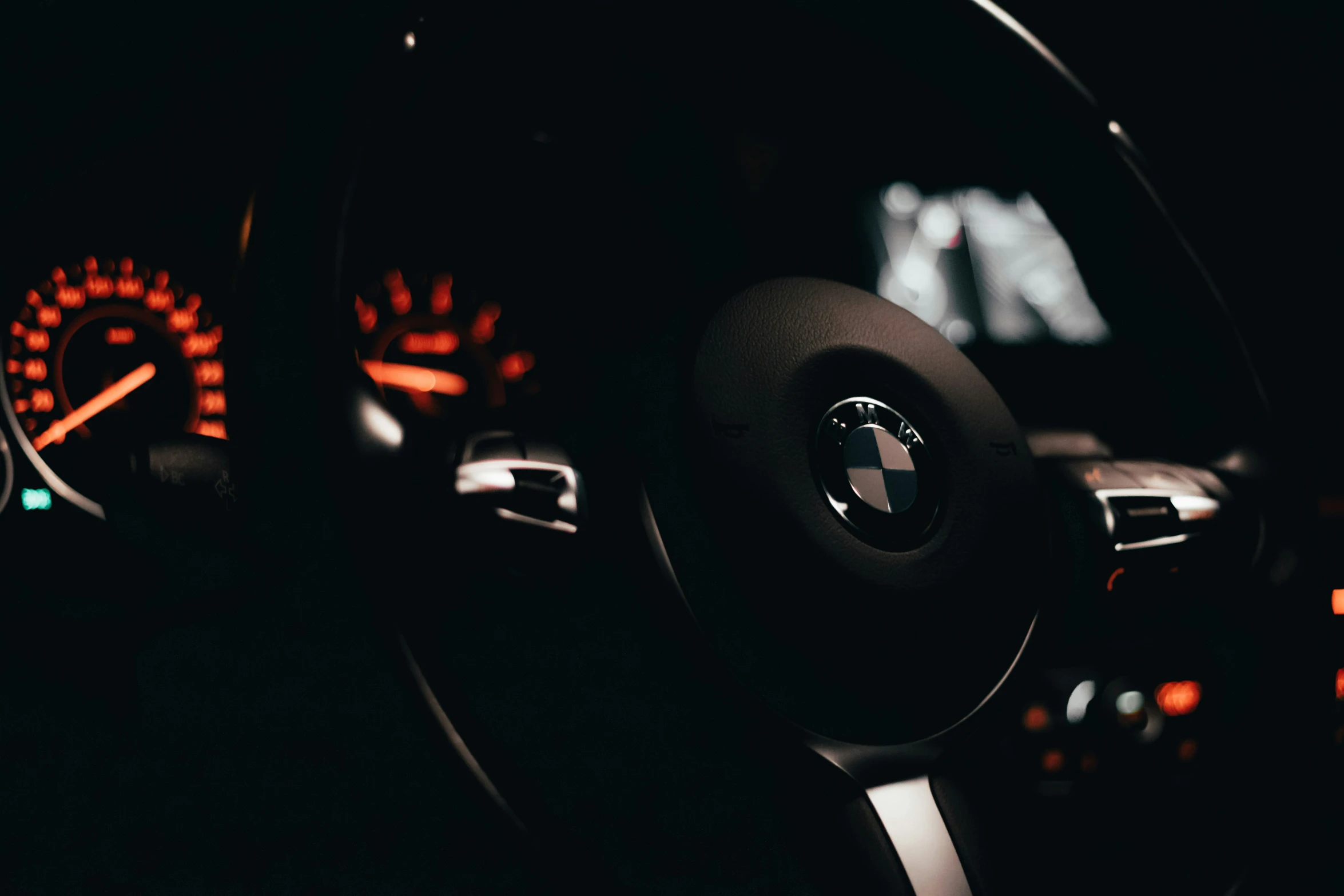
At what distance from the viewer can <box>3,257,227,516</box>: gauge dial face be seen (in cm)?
132

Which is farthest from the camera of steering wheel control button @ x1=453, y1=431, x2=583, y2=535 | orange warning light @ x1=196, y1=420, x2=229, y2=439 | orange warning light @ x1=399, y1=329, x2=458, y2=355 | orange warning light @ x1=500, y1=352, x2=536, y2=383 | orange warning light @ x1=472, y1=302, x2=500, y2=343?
orange warning light @ x1=196, y1=420, x2=229, y2=439

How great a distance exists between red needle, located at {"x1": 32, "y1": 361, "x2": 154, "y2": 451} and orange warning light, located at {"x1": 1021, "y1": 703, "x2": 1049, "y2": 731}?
43.9 inches

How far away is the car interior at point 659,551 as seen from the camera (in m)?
0.34

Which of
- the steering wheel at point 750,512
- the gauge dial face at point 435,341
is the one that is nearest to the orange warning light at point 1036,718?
the steering wheel at point 750,512

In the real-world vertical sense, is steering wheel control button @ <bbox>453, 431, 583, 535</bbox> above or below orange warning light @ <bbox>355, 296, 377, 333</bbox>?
below

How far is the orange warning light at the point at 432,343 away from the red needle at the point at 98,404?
39 cm

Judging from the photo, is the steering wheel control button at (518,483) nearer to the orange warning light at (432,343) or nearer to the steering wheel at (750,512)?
the steering wheel at (750,512)

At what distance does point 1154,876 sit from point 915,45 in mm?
436

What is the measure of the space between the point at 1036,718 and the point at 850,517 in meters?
0.21

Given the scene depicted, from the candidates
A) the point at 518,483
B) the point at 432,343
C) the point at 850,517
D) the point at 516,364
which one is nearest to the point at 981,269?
the point at 432,343

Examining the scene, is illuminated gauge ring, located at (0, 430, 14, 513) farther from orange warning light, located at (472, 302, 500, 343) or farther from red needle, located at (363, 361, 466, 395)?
orange warning light, located at (472, 302, 500, 343)

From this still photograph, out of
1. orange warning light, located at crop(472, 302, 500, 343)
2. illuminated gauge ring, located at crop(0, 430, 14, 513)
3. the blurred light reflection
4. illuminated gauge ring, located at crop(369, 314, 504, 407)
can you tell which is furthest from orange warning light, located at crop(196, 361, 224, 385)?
the blurred light reflection

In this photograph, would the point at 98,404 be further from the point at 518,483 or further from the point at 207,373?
the point at 518,483

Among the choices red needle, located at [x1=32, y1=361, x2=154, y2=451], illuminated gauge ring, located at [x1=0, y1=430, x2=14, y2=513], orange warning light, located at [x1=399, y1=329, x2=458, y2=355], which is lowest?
illuminated gauge ring, located at [x1=0, y1=430, x2=14, y2=513]
